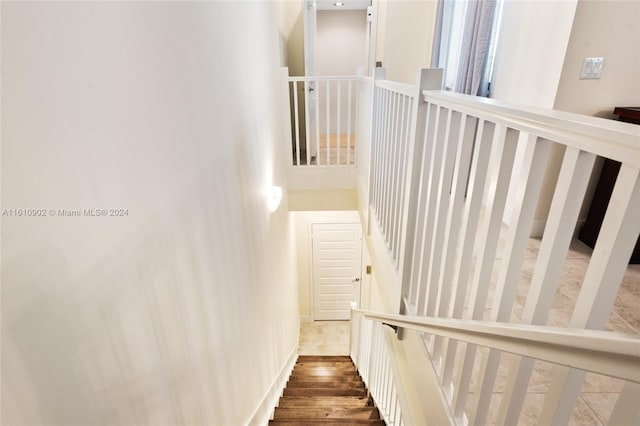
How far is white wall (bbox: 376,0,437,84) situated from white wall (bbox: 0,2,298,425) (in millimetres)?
2700

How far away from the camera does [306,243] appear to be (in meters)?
5.44

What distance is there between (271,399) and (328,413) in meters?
0.52

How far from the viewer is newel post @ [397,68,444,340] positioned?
1.26 metres

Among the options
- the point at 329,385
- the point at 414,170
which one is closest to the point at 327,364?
the point at 329,385

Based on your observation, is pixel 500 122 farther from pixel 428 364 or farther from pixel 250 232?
pixel 250 232

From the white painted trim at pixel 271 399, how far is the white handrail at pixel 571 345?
6.83ft

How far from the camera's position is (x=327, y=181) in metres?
3.85

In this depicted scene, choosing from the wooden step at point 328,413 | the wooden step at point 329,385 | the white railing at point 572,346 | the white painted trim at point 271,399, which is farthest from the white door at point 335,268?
the white railing at point 572,346

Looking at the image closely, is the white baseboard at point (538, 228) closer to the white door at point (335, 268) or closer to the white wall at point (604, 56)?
the white wall at point (604, 56)

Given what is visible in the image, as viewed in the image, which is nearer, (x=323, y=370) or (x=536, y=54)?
(x=536, y=54)

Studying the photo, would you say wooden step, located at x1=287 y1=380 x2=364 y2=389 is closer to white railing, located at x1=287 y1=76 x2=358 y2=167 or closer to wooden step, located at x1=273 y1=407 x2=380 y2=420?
wooden step, located at x1=273 y1=407 x2=380 y2=420

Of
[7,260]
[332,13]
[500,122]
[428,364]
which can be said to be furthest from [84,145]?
[332,13]

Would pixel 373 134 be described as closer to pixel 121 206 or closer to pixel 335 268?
pixel 121 206

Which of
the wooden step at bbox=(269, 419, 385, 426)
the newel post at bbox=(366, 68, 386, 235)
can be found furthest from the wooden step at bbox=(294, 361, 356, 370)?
the newel post at bbox=(366, 68, 386, 235)
